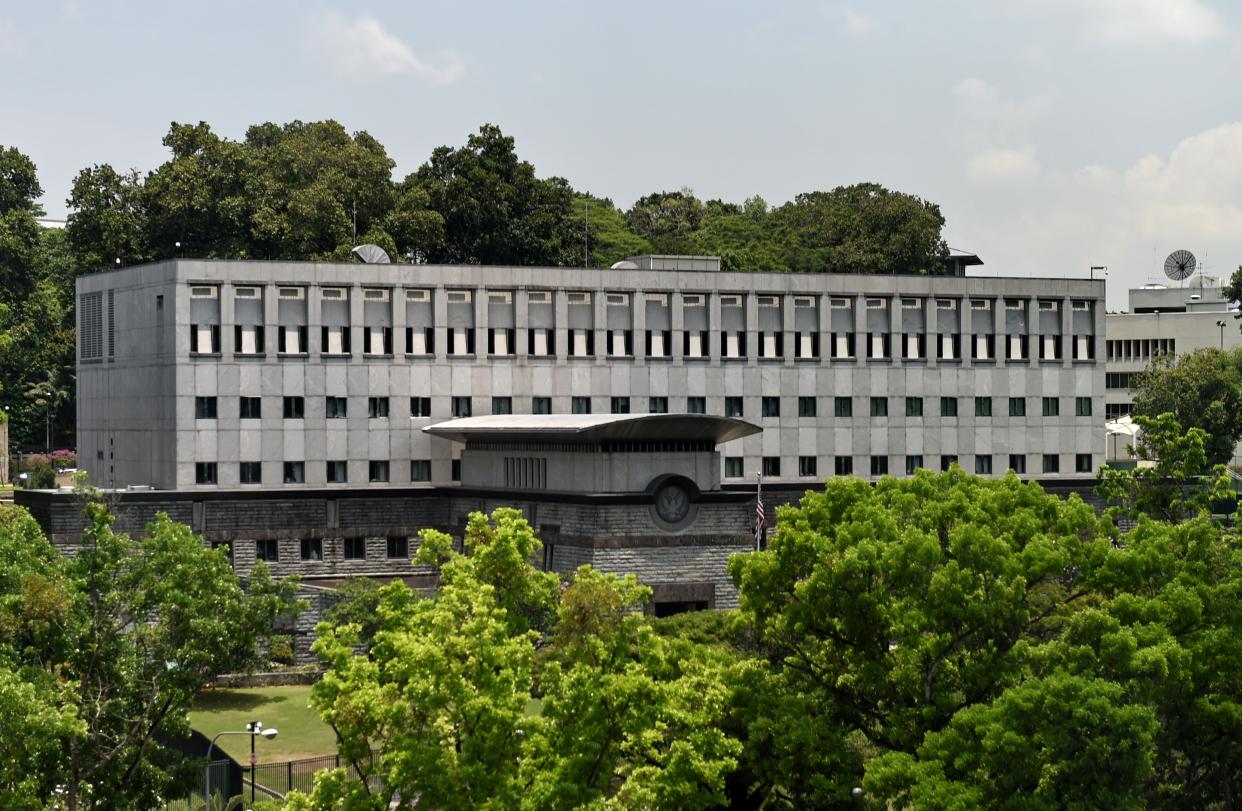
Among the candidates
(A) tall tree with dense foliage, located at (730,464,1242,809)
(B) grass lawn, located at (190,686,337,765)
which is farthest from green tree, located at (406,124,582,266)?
(A) tall tree with dense foliage, located at (730,464,1242,809)

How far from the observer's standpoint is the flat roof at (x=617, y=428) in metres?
82.8

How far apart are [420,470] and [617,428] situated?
1873 cm

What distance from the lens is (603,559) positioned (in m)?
83.6

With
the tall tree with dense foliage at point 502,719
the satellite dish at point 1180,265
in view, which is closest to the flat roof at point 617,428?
the tall tree with dense foliage at point 502,719

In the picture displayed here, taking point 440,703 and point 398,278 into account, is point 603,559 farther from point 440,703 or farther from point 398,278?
point 440,703

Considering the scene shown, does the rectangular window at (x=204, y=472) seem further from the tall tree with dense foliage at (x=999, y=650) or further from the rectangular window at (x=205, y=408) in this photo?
the tall tree with dense foliage at (x=999, y=650)

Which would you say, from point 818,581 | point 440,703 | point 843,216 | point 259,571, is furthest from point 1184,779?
point 843,216

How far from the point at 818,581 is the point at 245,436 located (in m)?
48.4

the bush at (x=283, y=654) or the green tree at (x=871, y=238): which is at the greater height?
the green tree at (x=871, y=238)

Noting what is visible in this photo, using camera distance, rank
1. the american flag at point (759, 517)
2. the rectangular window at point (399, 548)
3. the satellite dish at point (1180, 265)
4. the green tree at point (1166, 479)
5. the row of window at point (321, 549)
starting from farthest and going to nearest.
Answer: the satellite dish at point (1180, 265) < the rectangular window at point (399, 548) < the row of window at point (321, 549) < the american flag at point (759, 517) < the green tree at point (1166, 479)

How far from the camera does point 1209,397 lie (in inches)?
5802

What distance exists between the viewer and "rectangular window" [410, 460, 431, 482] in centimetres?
9762

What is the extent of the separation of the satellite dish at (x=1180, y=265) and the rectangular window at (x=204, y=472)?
120 m

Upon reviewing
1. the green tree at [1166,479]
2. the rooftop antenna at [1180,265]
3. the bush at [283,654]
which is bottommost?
the bush at [283,654]
